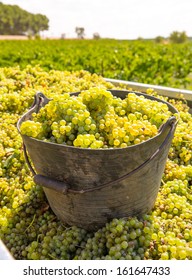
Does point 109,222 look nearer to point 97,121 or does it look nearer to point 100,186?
point 100,186

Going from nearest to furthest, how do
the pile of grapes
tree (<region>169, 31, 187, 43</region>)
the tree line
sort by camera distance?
1. the pile of grapes
2. tree (<region>169, 31, 187, 43</region>)
3. the tree line

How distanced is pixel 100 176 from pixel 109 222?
0.44 m

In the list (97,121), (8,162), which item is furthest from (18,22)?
(97,121)

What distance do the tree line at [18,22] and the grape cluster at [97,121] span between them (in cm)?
10859

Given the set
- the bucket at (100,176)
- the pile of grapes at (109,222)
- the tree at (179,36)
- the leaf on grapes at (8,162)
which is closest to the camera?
the bucket at (100,176)

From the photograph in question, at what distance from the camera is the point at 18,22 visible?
11588 centimetres

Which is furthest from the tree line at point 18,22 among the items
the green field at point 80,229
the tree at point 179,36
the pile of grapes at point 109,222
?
the pile of grapes at point 109,222

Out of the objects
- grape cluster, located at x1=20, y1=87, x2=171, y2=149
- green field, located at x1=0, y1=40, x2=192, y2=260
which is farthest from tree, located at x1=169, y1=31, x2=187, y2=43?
grape cluster, located at x1=20, y1=87, x2=171, y2=149

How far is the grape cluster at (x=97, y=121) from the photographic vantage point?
87.6 inches

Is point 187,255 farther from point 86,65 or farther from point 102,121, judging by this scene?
point 86,65

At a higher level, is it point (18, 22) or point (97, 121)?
point (18, 22)

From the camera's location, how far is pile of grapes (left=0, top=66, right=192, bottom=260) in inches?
87.5

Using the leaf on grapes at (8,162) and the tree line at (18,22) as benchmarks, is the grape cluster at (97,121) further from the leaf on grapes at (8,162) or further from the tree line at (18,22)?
the tree line at (18,22)

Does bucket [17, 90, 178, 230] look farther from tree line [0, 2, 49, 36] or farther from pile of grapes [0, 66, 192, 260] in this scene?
tree line [0, 2, 49, 36]
